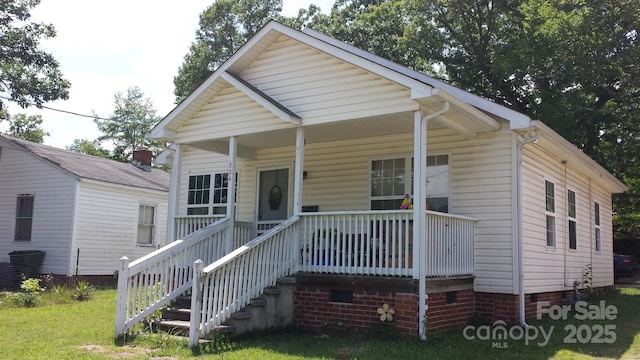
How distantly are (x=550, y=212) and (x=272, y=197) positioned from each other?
20.6 feet

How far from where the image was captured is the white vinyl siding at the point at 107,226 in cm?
1806

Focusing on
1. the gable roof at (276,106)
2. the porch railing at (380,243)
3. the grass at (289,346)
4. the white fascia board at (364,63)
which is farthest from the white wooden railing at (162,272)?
the white fascia board at (364,63)

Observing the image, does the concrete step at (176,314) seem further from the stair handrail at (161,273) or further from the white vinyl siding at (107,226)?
the white vinyl siding at (107,226)

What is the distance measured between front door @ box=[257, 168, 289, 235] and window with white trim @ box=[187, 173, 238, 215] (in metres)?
1.04

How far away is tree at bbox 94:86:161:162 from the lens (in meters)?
48.0

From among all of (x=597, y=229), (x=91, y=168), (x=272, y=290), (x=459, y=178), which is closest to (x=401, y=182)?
(x=459, y=178)

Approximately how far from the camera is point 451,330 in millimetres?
9422

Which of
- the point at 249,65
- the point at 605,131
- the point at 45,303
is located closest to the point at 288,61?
the point at 249,65

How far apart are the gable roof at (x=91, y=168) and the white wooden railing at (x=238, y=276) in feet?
35.0

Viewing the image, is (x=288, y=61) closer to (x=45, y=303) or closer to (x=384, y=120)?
(x=384, y=120)

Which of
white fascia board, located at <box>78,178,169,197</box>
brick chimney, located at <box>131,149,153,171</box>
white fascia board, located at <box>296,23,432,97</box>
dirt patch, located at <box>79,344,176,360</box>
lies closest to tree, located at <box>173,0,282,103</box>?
brick chimney, located at <box>131,149,153,171</box>

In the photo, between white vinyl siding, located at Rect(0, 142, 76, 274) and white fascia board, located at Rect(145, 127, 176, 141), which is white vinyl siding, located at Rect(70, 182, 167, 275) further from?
white fascia board, located at Rect(145, 127, 176, 141)

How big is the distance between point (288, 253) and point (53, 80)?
15.7 m

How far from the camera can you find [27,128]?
48.2m
